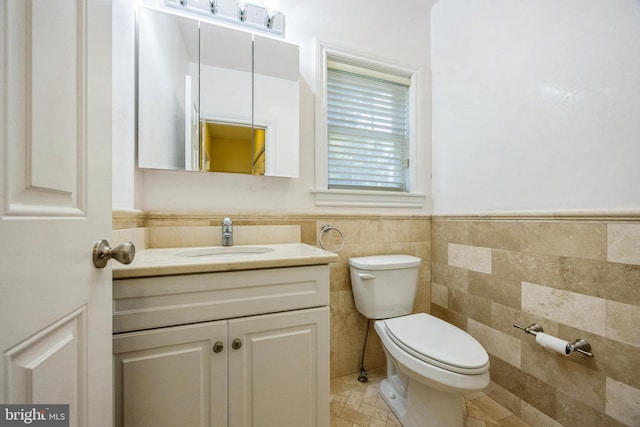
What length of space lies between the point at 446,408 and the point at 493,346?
502 millimetres

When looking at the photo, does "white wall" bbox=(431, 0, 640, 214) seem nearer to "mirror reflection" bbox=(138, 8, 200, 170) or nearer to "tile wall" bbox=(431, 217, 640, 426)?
"tile wall" bbox=(431, 217, 640, 426)

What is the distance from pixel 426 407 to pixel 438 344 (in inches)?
11.8

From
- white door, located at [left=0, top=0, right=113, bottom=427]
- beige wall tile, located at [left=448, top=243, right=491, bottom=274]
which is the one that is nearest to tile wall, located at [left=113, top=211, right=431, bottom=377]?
beige wall tile, located at [left=448, top=243, right=491, bottom=274]

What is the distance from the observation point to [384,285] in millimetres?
1407

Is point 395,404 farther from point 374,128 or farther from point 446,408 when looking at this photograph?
point 374,128

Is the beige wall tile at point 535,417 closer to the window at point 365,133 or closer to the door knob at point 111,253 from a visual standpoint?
the window at point 365,133

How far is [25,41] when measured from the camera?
0.37m

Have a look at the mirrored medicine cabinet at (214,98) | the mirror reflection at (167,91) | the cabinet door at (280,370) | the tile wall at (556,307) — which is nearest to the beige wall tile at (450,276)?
the tile wall at (556,307)

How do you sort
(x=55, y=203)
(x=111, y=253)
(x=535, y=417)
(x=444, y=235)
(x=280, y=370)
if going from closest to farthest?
(x=55, y=203)
(x=111, y=253)
(x=280, y=370)
(x=535, y=417)
(x=444, y=235)

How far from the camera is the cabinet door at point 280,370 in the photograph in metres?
0.85

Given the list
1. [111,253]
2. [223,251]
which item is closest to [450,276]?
[223,251]

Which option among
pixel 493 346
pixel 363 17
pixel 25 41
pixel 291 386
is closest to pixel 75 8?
pixel 25 41

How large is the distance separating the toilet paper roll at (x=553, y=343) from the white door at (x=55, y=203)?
1.53 m

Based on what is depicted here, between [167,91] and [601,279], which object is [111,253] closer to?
[167,91]
